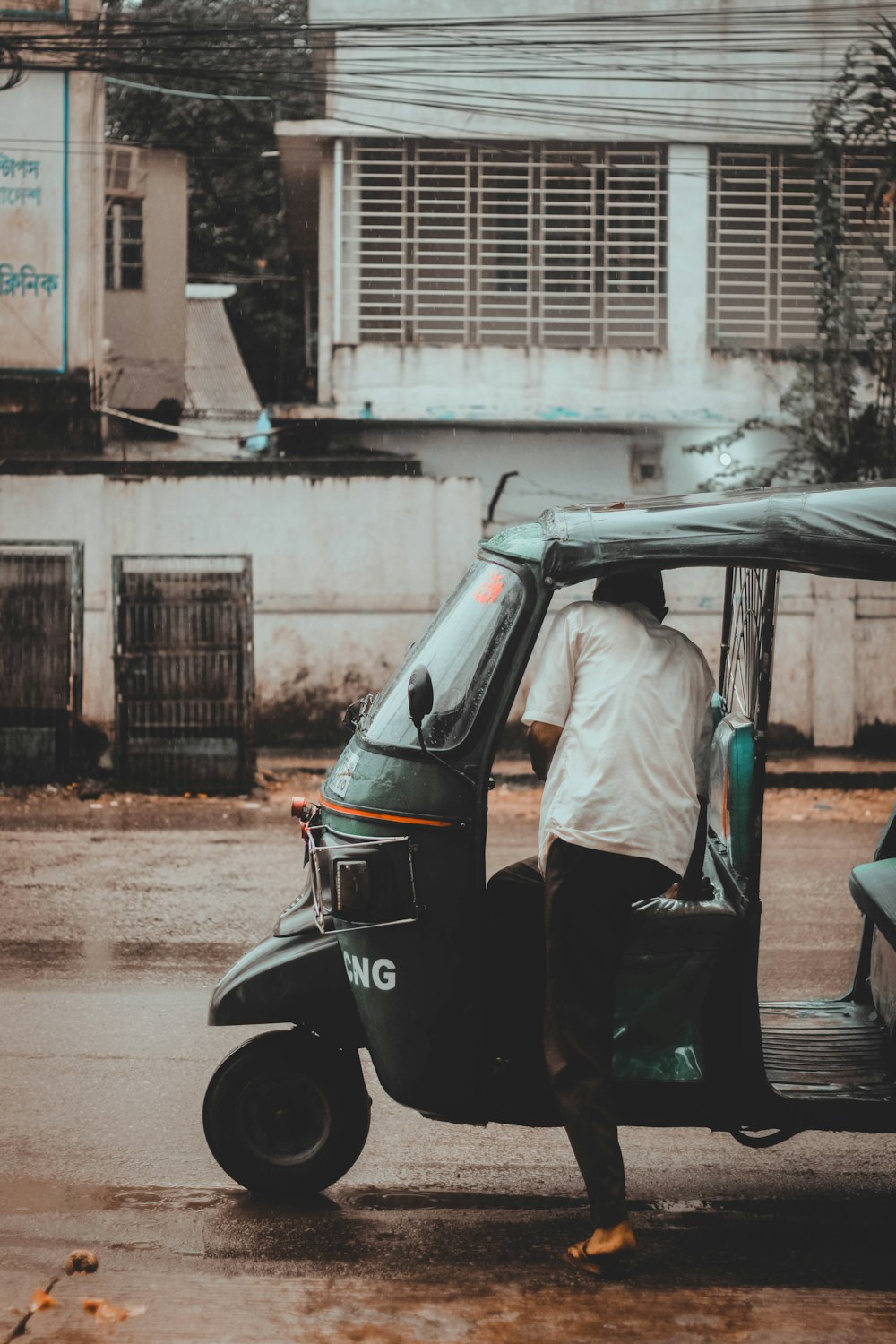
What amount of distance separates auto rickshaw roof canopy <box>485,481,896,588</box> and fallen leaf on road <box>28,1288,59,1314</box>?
211 cm

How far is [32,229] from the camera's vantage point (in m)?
14.8

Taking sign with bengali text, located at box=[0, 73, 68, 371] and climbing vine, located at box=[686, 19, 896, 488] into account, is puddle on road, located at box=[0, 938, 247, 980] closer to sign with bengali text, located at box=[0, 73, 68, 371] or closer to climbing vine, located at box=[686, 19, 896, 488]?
sign with bengali text, located at box=[0, 73, 68, 371]

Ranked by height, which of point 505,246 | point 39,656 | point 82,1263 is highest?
point 505,246

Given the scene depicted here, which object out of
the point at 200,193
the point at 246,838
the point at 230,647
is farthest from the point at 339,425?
the point at 200,193

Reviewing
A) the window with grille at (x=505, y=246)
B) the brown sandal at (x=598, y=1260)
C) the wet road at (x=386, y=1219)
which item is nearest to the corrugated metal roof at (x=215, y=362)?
the window with grille at (x=505, y=246)

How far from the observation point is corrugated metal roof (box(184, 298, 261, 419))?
30250mm

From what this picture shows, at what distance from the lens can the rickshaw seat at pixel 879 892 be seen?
13.9ft

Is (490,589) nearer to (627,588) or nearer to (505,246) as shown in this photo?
(627,588)

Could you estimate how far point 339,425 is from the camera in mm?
16578

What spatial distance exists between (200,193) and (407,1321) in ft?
86.9

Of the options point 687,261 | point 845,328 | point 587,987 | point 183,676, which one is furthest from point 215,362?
point 587,987

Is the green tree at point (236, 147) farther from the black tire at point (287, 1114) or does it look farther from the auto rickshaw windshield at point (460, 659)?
the black tire at point (287, 1114)

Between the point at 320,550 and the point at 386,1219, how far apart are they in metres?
10.6

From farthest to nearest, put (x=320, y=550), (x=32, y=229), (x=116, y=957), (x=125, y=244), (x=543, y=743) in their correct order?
1. (x=125, y=244)
2. (x=32, y=229)
3. (x=320, y=550)
4. (x=116, y=957)
5. (x=543, y=743)
